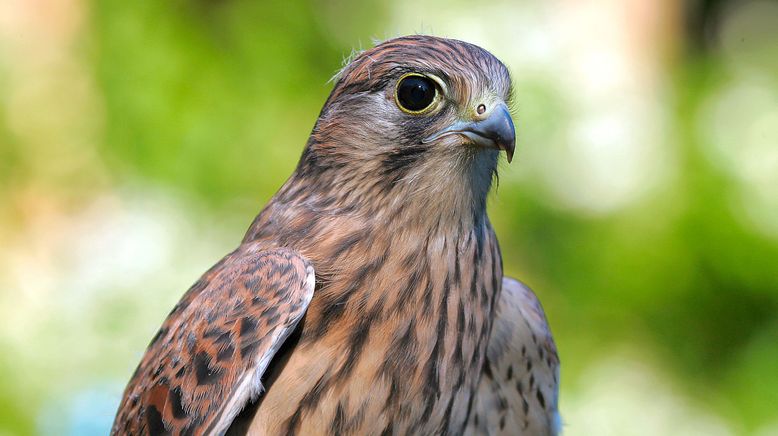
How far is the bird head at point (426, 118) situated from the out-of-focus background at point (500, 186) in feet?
9.46

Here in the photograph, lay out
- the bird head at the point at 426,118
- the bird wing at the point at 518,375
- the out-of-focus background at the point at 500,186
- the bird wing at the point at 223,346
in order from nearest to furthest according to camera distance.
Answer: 1. the bird wing at the point at 223,346
2. the bird head at the point at 426,118
3. the bird wing at the point at 518,375
4. the out-of-focus background at the point at 500,186

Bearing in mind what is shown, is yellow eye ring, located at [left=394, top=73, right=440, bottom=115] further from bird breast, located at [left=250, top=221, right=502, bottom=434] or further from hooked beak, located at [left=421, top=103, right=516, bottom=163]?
bird breast, located at [left=250, top=221, right=502, bottom=434]

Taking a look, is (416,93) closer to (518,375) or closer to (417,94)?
(417,94)

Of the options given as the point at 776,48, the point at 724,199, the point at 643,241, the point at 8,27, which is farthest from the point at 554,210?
the point at 8,27

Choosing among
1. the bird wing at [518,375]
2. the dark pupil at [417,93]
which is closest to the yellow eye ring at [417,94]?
the dark pupil at [417,93]

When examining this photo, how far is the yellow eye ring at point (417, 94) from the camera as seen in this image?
8.77 ft

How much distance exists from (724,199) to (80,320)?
378 centimetres

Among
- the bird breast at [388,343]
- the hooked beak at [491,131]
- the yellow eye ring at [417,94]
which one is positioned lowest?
the bird breast at [388,343]

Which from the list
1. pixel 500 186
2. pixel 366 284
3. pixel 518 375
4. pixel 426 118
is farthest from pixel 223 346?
pixel 500 186

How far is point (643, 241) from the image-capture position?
593 centimetres

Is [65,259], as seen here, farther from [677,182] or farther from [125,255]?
[677,182]

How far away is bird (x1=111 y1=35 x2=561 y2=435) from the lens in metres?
2.54

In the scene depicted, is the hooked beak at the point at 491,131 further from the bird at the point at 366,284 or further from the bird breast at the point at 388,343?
the bird breast at the point at 388,343

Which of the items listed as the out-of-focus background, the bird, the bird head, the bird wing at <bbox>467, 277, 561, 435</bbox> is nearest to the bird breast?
the bird
